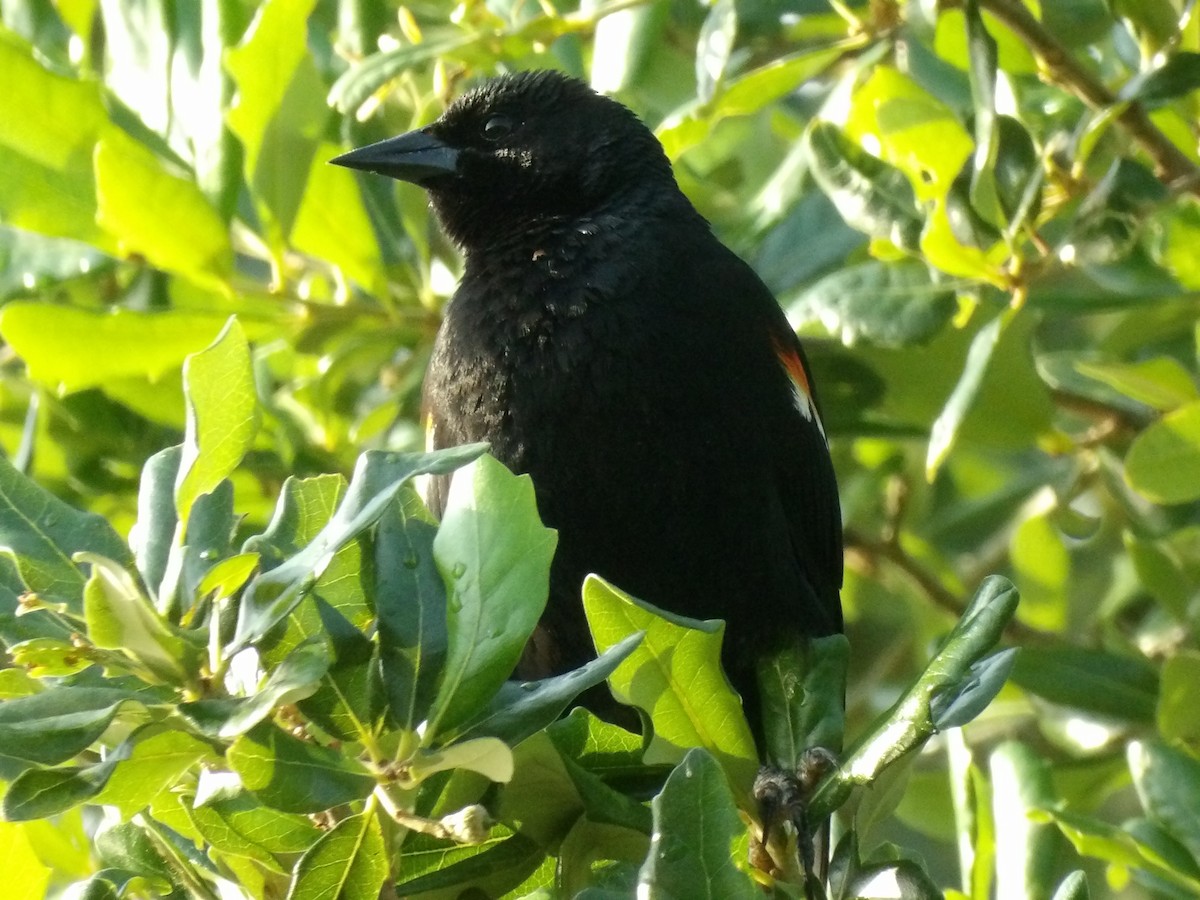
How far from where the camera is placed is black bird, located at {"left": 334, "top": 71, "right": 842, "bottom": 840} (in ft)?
7.93

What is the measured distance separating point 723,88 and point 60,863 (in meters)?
1.46

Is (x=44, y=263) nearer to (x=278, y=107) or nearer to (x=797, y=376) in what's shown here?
(x=278, y=107)

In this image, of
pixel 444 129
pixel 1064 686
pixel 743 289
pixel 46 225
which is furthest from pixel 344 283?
pixel 1064 686

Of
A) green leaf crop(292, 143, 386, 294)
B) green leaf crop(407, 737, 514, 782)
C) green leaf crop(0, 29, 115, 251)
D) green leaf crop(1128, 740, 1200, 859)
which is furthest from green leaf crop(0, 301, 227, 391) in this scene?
green leaf crop(1128, 740, 1200, 859)

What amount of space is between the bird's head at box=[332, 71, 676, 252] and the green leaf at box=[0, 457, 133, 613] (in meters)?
1.33

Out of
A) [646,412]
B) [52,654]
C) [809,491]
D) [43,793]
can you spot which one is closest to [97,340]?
[646,412]

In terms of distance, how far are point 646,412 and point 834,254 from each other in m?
0.60

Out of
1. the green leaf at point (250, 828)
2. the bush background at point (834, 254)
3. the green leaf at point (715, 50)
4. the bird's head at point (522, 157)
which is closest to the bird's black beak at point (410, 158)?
the bird's head at point (522, 157)

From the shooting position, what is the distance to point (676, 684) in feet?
5.55

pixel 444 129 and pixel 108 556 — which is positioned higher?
pixel 108 556

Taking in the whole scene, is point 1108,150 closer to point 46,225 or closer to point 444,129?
point 444,129

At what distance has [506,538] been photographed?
146 cm

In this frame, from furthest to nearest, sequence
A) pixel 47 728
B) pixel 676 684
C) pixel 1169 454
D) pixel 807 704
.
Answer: pixel 1169 454 < pixel 807 704 < pixel 676 684 < pixel 47 728

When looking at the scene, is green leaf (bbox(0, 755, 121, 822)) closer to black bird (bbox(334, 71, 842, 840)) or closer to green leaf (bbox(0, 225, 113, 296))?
black bird (bbox(334, 71, 842, 840))
